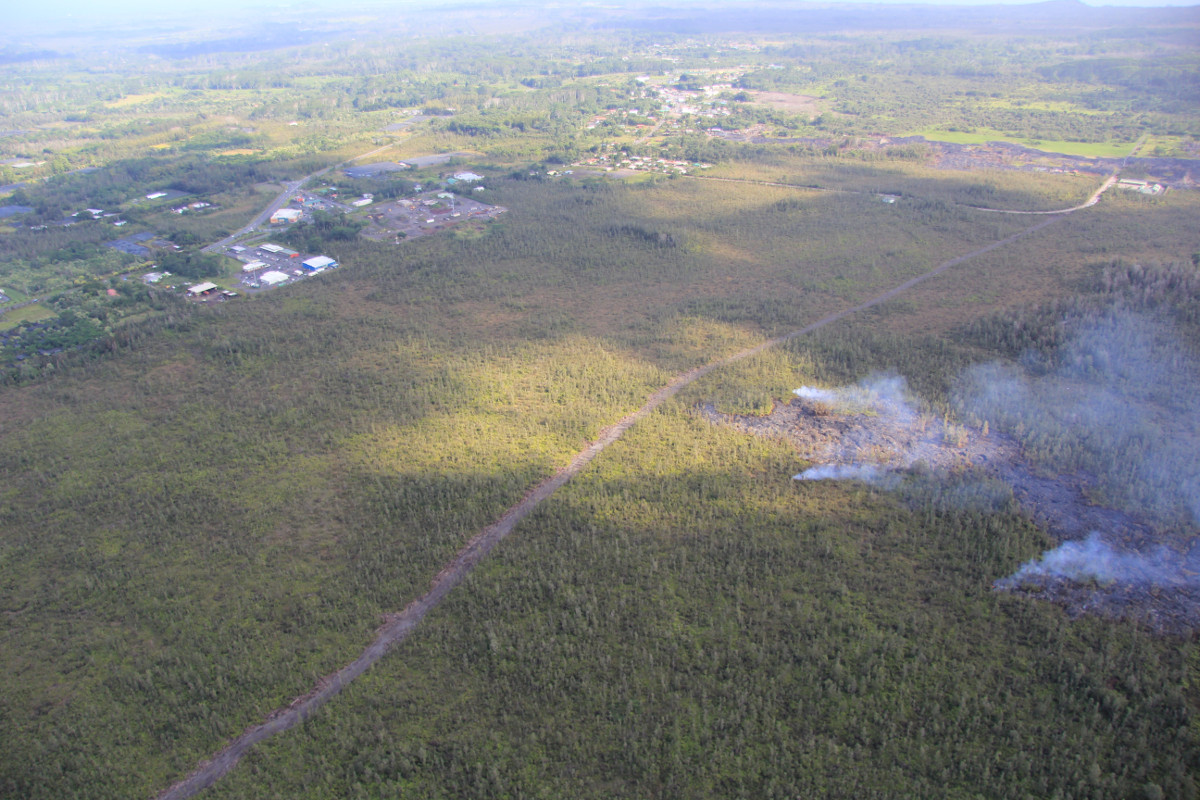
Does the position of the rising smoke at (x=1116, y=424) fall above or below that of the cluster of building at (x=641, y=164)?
below

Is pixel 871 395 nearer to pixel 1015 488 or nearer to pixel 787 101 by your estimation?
pixel 1015 488

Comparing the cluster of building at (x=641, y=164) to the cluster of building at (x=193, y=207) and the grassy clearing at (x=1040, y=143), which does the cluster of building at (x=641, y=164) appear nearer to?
the grassy clearing at (x=1040, y=143)

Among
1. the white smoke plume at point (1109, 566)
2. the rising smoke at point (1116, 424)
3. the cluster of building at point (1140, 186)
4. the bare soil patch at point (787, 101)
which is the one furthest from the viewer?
the bare soil patch at point (787, 101)

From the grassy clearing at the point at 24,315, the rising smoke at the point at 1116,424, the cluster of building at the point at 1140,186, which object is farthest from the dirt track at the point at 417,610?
the cluster of building at the point at 1140,186

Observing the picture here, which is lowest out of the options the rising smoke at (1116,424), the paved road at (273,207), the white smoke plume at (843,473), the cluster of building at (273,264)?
the white smoke plume at (843,473)

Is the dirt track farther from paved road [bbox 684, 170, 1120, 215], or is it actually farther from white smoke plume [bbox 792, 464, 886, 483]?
paved road [bbox 684, 170, 1120, 215]
